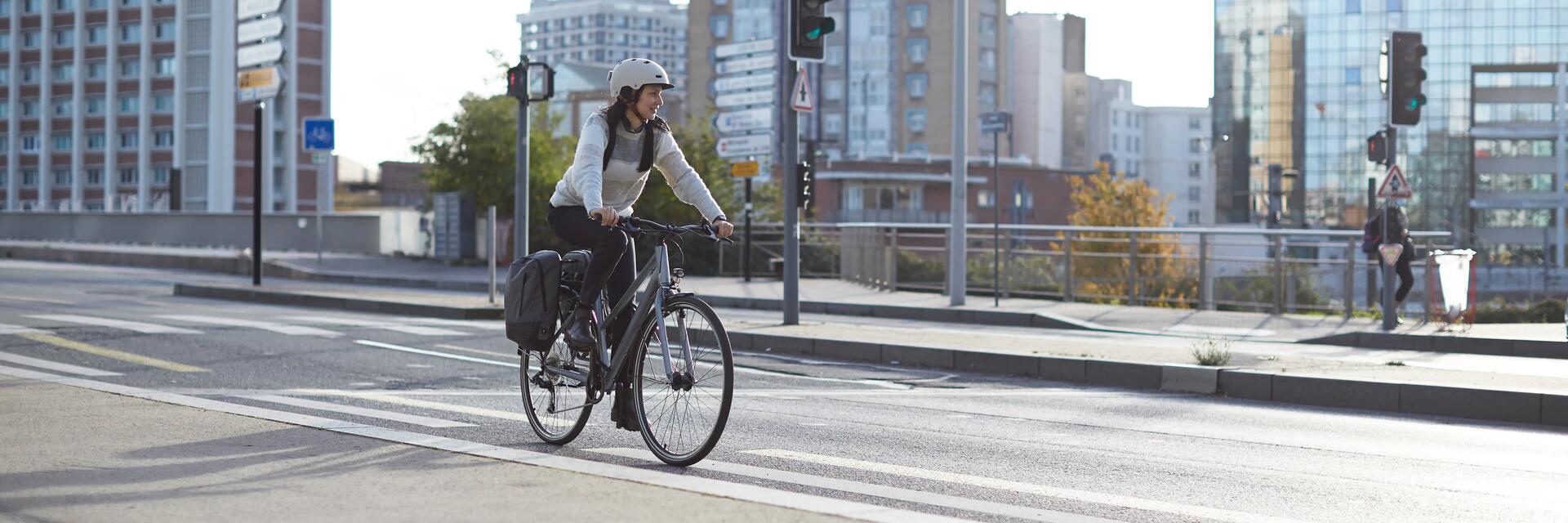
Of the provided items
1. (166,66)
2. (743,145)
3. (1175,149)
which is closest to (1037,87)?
(1175,149)

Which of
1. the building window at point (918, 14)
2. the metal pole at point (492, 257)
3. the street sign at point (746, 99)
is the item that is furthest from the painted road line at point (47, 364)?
the building window at point (918, 14)

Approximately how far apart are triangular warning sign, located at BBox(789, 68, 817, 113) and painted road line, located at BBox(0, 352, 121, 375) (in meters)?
7.07

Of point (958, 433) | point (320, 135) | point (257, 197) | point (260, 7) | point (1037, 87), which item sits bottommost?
point (958, 433)

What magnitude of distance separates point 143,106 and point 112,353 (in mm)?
86173

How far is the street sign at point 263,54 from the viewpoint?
97.5ft

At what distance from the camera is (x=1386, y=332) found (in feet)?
50.8

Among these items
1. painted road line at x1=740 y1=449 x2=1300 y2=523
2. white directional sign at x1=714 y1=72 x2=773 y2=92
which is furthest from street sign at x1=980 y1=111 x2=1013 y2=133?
painted road line at x1=740 y1=449 x2=1300 y2=523

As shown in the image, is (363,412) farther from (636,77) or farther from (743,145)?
(743,145)

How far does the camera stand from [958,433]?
25.0 feet

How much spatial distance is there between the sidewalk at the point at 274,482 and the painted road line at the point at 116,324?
7.07m

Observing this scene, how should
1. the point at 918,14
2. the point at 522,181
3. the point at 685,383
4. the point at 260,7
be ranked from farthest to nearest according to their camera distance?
1. the point at 918,14
2. the point at 260,7
3. the point at 522,181
4. the point at 685,383

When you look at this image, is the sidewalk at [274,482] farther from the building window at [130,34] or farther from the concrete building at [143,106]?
the building window at [130,34]

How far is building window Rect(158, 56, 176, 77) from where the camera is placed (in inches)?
3575

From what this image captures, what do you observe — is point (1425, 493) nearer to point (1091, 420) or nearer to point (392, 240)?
point (1091, 420)
